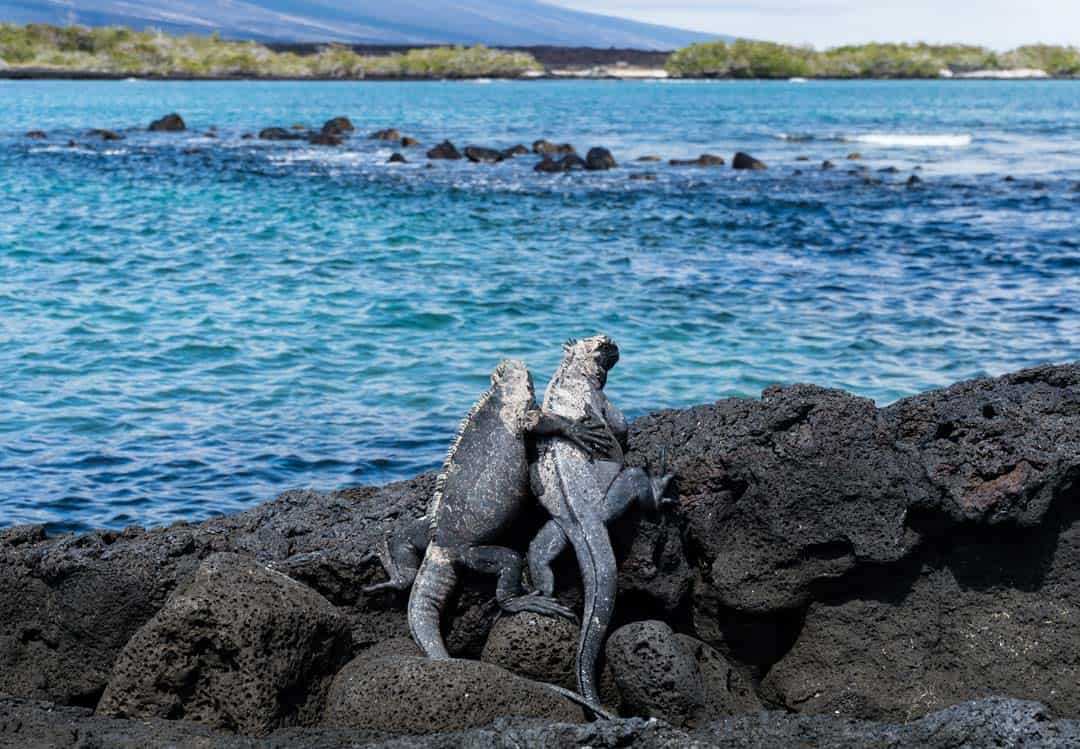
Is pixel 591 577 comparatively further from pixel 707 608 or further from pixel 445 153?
pixel 445 153

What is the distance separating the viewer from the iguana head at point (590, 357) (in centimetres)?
583

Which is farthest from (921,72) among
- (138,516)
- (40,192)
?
(138,516)

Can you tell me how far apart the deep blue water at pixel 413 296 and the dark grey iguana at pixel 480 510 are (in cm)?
350

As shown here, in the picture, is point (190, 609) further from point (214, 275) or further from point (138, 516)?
point (214, 275)

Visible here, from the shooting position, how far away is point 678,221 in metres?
22.6

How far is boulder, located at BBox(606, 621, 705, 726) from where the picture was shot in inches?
184

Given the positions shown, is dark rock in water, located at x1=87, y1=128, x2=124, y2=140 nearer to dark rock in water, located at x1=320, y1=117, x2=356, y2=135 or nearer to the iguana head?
dark rock in water, located at x1=320, y1=117, x2=356, y2=135

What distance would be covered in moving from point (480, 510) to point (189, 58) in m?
125

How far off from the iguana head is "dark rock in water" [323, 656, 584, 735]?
5.22ft

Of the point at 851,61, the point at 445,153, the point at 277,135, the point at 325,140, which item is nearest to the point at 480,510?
the point at 445,153

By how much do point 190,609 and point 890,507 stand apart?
2589 millimetres

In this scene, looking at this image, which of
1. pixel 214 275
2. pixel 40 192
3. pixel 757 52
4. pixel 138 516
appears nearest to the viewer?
pixel 138 516

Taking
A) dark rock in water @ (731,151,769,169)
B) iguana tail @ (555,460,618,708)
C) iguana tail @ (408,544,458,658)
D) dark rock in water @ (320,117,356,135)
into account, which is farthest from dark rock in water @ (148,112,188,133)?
iguana tail @ (555,460,618,708)

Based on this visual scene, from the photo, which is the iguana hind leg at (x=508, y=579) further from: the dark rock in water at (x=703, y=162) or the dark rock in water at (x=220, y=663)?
the dark rock in water at (x=703, y=162)
